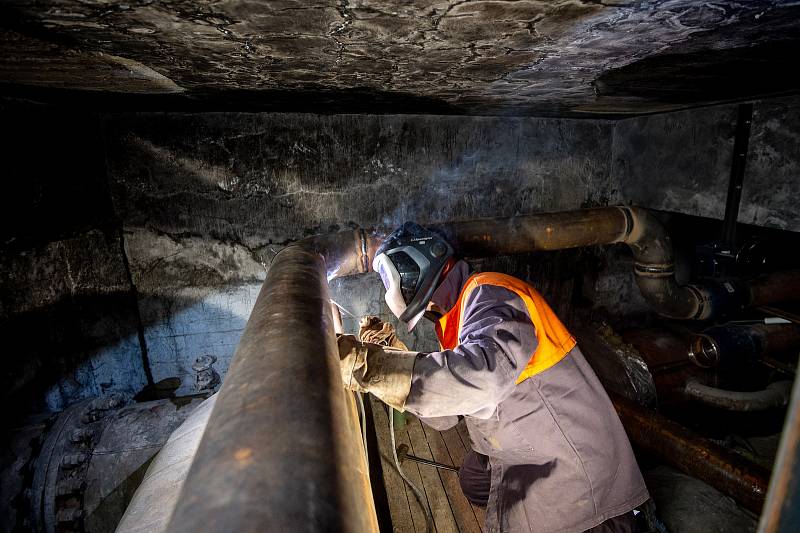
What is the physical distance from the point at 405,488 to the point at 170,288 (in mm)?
2754

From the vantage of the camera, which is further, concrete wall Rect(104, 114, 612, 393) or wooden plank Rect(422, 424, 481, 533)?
concrete wall Rect(104, 114, 612, 393)

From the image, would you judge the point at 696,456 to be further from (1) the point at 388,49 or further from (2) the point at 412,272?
(1) the point at 388,49

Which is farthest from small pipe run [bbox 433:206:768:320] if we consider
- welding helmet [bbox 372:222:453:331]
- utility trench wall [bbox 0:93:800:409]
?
welding helmet [bbox 372:222:453:331]

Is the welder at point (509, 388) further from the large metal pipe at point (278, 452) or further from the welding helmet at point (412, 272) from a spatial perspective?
the large metal pipe at point (278, 452)

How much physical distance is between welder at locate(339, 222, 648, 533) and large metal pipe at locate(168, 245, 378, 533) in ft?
2.23

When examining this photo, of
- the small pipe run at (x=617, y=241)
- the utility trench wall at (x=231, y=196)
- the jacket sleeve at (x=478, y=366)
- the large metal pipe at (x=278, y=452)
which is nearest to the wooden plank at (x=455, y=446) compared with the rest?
the utility trench wall at (x=231, y=196)

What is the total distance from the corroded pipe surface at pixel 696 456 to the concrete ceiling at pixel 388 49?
7.54ft

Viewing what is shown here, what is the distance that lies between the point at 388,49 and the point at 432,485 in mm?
3155

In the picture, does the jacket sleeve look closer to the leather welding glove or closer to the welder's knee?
the leather welding glove

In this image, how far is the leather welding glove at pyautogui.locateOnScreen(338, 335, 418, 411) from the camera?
1.56m

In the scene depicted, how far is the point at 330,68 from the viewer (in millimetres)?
1834

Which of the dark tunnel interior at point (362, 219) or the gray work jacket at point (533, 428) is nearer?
the dark tunnel interior at point (362, 219)

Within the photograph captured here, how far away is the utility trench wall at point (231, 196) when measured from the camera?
283 cm

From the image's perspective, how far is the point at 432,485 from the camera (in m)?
3.15
